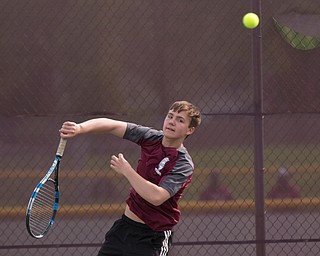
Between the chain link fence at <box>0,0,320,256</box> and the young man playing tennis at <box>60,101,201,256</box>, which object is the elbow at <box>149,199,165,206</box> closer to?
the young man playing tennis at <box>60,101,201,256</box>

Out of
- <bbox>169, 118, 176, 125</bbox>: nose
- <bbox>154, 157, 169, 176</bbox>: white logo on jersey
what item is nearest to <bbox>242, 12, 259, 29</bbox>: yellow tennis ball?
<bbox>169, 118, 176, 125</bbox>: nose

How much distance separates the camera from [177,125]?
174 inches

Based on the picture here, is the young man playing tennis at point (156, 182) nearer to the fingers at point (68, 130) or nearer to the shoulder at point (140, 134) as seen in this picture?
the shoulder at point (140, 134)

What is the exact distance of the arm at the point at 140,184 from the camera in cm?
410

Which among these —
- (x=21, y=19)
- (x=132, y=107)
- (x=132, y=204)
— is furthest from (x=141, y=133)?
(x=21, y=19)

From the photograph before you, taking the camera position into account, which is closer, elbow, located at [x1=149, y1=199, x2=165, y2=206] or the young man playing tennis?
elbow, located at [x1=149, y1=199, x2=165, y2=206]

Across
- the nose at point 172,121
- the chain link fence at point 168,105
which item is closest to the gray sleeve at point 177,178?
the nose at point 172,121

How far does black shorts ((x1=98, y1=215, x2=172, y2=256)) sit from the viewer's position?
4441 mm

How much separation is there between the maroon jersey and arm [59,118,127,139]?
0.09 metres

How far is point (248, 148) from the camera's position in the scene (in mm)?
6000

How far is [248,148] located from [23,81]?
1.68m

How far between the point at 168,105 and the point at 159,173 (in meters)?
1.59

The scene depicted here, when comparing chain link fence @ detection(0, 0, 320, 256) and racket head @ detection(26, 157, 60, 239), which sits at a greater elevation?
chain link fence @ detection(0, 0, 320, 256)

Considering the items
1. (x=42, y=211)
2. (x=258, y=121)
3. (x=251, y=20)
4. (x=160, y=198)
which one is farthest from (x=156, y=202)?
Result: (x=251, y=20)
